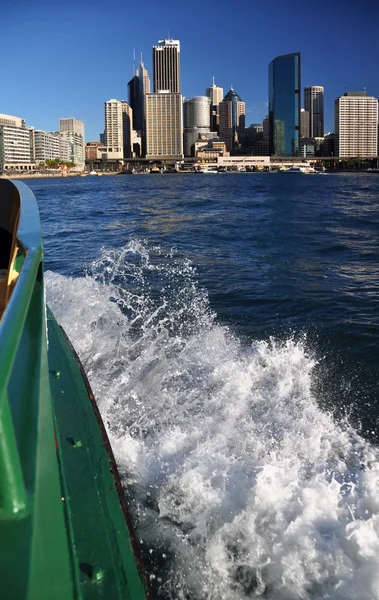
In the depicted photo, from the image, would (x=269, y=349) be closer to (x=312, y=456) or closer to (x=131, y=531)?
(x=312, y=456)

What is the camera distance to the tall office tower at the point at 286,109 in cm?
19462

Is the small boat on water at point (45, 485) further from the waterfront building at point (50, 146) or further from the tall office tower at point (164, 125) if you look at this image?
the tall office tower at point (164, 125)

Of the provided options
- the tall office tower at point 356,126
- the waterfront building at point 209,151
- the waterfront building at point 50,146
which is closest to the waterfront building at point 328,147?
the tall office tower at point 356,126

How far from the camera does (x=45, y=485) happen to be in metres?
1.34

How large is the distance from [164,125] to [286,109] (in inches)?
1745

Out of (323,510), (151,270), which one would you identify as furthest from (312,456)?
(151,270)

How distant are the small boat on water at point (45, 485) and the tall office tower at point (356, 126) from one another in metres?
192

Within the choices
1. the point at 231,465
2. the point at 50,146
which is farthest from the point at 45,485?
the point at 50,146

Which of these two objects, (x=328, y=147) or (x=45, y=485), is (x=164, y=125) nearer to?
(x=328, y=147)

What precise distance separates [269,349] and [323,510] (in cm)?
271

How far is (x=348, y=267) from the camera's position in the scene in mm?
10195

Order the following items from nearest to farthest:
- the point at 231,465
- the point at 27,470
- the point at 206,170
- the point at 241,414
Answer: the point at 27,470, the point at 231,465, the point at 241,414, the point at 206,170

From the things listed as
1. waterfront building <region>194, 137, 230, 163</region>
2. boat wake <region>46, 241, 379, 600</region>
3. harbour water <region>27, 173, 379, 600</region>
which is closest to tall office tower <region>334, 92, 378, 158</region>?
waterfront building <region>194, 137, 230, 163</region>

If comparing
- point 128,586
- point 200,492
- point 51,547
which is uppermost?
point 51,547
